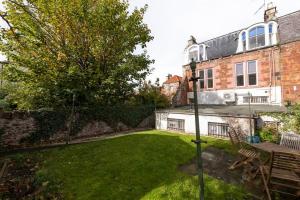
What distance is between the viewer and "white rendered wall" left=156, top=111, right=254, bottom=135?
11.2 metres

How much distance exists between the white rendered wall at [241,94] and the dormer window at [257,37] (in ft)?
14.1

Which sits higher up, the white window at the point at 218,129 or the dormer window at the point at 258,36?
the dormer window at the point at 258,36

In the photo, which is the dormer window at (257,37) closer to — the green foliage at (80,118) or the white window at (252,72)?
the white window at (252,72)

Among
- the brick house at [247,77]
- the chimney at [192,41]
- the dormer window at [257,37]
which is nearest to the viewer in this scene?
the brick house at [247,77]

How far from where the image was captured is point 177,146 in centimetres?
1051

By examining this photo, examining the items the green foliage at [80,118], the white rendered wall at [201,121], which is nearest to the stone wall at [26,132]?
the green foliage at [80,118]

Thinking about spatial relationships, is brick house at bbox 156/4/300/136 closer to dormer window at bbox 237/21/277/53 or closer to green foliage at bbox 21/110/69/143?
dormer window at bbox 237/21/277/53

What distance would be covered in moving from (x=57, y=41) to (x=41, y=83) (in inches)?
151

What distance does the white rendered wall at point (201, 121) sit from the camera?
1124 centimetres

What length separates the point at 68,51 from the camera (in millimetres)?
14094

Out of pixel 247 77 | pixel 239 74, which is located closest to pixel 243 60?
pixel 239 74

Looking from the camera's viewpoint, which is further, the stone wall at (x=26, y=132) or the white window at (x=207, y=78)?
the white window at (x=207, y=78)

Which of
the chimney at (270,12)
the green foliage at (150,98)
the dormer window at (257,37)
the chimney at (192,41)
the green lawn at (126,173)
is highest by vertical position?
the chimney at (270,12)

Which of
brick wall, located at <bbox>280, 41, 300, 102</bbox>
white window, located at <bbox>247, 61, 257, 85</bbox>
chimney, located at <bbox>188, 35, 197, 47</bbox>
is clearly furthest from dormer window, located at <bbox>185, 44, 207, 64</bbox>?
brick wall, located at <bbox>280, 41, 300, 102</bbox>
